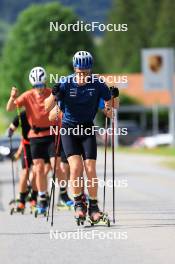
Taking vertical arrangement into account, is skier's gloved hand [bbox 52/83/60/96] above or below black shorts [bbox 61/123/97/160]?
above

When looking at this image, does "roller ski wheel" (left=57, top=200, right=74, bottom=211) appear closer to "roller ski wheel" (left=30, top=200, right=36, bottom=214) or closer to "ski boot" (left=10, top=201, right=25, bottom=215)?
"roller ski wheel" (left=30, top=200, right=36, bottom=214)

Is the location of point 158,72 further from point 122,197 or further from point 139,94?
point 122,197

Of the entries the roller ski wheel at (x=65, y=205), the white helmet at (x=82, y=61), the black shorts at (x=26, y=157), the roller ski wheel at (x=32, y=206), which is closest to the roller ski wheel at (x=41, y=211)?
the roller ski wheel at (x=32, y=206)

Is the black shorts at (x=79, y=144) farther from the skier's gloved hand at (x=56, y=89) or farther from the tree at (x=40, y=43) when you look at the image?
the tree at (x=40, y=43)

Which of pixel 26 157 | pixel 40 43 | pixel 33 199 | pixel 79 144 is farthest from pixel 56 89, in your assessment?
pixel 40 43

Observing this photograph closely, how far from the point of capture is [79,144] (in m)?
12.6

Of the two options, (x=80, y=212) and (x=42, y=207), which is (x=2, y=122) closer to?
(x=42, y=207)

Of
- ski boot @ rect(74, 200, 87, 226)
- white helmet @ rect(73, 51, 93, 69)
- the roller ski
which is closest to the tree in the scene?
the roller ski

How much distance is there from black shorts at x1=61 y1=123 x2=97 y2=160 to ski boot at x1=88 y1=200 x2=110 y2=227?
57cm

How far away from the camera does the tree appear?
90.6 meters

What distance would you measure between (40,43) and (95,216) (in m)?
79.9

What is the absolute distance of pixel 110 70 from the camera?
448ft

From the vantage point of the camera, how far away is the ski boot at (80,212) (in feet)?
40.5

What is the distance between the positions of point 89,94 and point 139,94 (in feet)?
277
